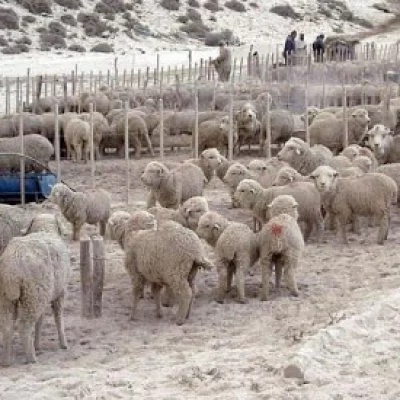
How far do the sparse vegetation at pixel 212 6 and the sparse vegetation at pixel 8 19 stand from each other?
1147 cm

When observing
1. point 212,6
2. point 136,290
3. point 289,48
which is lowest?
point 136,290

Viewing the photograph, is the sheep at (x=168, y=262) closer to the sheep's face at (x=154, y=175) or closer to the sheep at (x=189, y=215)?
the sheep at (x=189, y=215)

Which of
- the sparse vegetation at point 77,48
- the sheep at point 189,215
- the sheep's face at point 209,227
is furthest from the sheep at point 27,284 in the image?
the sparse vegetation at point 77,48

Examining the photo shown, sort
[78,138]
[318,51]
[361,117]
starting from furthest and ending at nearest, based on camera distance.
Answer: [318,51] → [78,138] → [361,117]

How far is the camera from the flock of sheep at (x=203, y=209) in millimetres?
8312

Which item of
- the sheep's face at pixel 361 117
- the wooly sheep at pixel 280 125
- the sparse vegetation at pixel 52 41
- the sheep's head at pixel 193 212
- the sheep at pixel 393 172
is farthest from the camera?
the sparse vegetation at pixel 52 41

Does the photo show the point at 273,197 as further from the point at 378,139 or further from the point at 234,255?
the point at 378,139

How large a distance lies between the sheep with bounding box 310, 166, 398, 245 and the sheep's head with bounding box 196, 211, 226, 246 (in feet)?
7.20

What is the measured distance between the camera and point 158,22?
134ft

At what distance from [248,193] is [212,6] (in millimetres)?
35051

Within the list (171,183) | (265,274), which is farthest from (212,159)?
(265,274)

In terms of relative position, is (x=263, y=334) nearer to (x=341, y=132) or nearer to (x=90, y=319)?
(x=90, y=319)

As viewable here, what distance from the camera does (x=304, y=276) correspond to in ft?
34.8

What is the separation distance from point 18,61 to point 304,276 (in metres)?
22.2
